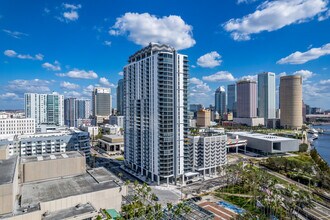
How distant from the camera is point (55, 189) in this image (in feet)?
163

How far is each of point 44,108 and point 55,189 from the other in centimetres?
13649

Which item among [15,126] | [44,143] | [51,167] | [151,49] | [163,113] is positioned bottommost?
[51,167]

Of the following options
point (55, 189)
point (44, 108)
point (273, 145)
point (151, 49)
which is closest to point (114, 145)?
point (151, 49)

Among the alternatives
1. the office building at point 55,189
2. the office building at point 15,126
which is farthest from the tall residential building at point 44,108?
the office building at point 55,189

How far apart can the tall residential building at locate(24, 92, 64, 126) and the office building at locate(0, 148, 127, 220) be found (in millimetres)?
119138

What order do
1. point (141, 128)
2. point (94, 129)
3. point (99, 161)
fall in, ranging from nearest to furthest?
1. point (141, 128)
2. point (99, 161)
3. point (94, 129)

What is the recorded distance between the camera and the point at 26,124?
432ft

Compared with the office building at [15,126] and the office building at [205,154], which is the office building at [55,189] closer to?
the office building at [205,154]

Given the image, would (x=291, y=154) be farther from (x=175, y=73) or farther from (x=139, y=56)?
(x=139, y=56)

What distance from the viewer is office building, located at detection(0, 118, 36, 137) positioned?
128 m

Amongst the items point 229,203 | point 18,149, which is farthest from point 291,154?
point 18,149

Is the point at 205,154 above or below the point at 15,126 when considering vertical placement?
below

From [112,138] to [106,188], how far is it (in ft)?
265

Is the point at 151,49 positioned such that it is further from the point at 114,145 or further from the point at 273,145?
the point at 273,145
